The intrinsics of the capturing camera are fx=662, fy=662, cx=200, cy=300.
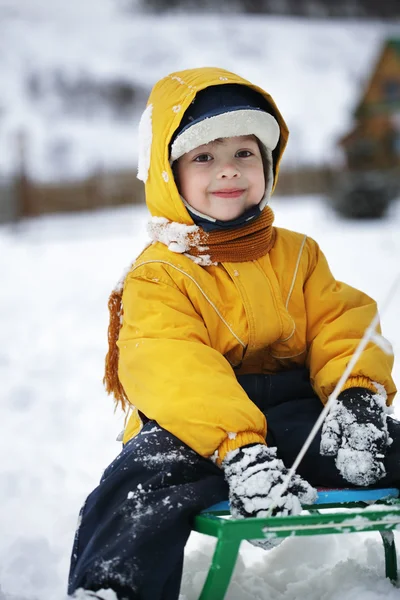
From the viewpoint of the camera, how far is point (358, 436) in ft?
4.51

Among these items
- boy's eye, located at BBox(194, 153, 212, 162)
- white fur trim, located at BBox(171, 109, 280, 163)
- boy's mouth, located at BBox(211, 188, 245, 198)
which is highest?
white fur trim, located at BBox(171, 109, 280, 163)

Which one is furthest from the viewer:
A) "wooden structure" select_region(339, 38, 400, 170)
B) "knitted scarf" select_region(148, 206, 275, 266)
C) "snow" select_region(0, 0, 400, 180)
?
"snow" select_region(0, 0, 400, 180)

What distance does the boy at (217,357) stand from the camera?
1210mm

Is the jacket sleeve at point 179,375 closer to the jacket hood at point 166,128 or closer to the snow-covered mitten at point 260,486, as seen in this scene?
the snow-covered mitten at point 260,486

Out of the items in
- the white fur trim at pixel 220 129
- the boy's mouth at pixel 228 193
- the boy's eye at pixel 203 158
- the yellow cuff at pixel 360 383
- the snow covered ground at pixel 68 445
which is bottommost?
the snow covered ground at pixel 68 445

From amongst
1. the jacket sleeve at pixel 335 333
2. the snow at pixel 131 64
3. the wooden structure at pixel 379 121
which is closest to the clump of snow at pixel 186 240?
the jacket sleeve at pixel 335 333

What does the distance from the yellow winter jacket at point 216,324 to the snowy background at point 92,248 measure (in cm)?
45

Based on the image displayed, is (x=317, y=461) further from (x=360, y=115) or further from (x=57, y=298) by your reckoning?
(x=360, y=115)

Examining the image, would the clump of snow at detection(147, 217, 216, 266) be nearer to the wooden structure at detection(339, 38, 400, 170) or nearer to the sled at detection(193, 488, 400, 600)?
the sled at detection(193, 488, 400, 600)

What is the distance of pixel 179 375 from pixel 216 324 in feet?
0.76

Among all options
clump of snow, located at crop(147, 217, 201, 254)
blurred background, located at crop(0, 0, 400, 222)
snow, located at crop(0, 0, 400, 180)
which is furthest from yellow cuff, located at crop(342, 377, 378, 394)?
snow, located at crop(0, 0, 400, 180)

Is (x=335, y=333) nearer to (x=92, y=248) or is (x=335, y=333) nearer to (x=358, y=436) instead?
(x=358, y=436)

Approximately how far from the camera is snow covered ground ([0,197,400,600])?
156 centimetres

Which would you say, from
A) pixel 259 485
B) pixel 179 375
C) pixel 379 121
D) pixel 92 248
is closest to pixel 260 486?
pixel 259 485
